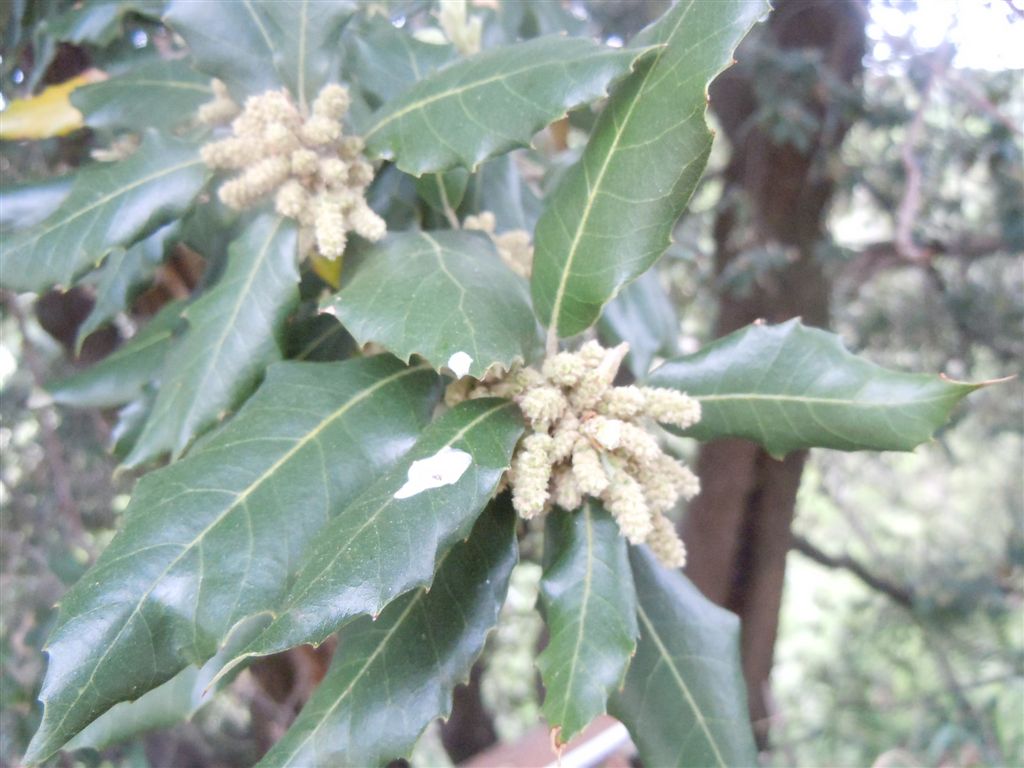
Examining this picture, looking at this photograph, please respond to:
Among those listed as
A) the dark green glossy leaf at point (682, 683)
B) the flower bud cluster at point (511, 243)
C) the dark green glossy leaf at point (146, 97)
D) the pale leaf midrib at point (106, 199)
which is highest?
the dark green glossy leaf at point (146, 97)

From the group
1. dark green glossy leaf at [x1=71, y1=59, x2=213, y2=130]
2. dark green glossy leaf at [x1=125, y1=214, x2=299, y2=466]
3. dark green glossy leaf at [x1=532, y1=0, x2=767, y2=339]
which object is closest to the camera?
dark green glossy leaf at [x1=532, y1=0, x2=767, y2=339]

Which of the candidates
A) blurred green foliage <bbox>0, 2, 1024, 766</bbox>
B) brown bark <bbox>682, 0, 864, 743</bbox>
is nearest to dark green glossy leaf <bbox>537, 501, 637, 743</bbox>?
blurred green foliage <bbox>0, 2, 1024, 766</bbox>

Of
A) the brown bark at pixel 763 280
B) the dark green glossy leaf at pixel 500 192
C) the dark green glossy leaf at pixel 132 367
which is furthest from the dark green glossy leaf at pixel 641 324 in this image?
the brown bark at pixel 763 280

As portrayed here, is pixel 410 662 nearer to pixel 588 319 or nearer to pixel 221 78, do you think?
pixel 588 319

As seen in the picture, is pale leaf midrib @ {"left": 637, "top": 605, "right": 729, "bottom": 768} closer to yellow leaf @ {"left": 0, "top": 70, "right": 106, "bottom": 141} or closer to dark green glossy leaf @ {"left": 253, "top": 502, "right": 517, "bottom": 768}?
dark green glossy leaf @ {"left": 253, "top": 502, "right": 517, "bottom": 768}

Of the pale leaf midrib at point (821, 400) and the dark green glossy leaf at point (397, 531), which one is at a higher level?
the dark green glossy leaf at point (397, 531)

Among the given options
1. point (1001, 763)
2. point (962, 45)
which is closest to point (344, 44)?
point (962, 45)

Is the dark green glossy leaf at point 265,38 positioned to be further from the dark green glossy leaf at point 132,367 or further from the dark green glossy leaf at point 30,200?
the dark green glossy leaf at point 132,367

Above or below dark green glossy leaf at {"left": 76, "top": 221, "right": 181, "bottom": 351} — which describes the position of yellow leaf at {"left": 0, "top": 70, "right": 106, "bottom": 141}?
above
